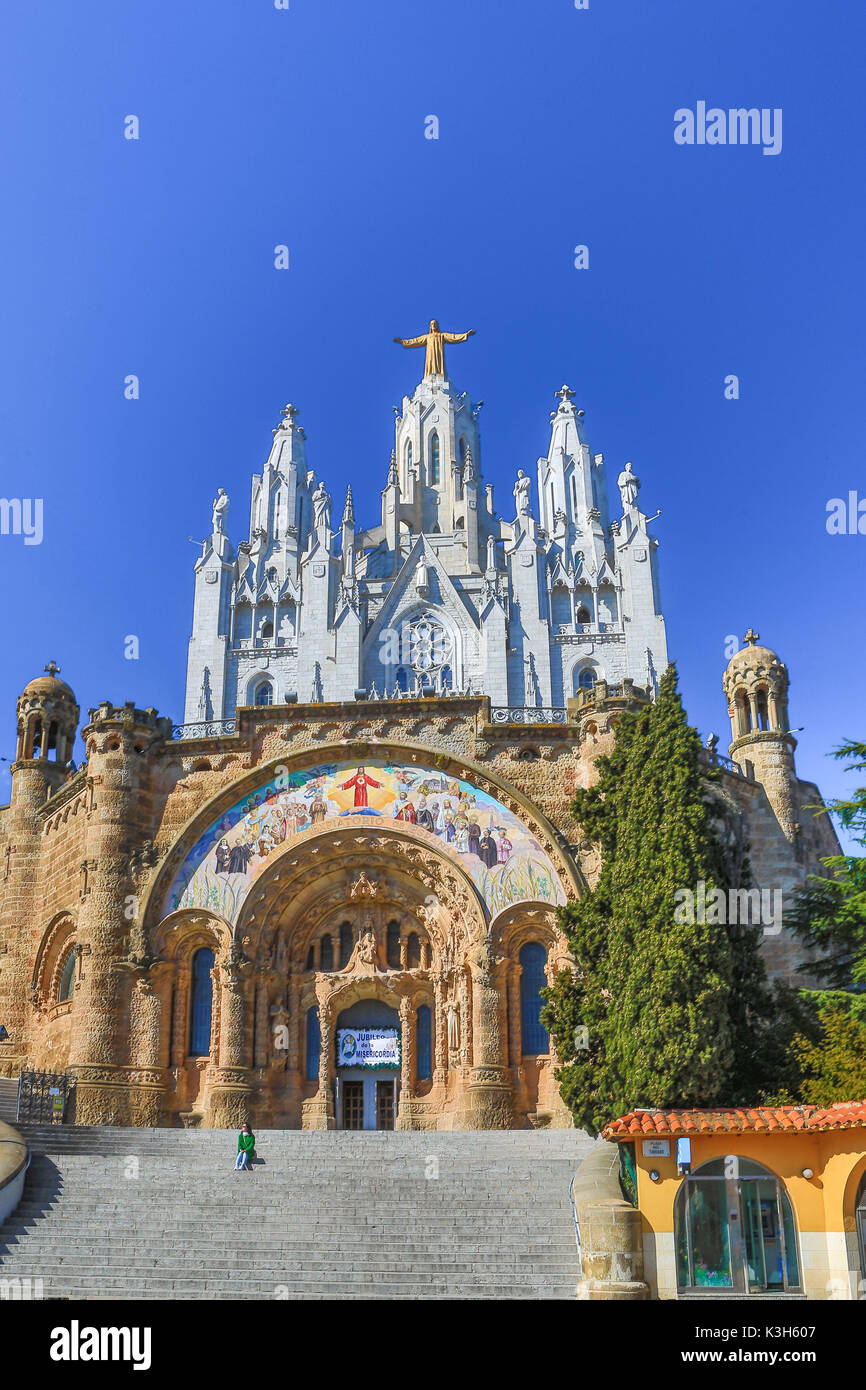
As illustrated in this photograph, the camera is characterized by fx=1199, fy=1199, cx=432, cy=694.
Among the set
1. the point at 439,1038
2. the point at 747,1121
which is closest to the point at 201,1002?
the point at 439,1038

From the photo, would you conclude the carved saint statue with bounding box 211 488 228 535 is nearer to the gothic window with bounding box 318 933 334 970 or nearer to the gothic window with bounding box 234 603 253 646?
the gothic window with bounding box 234 603 253 646

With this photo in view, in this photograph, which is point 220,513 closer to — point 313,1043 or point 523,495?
point 523,495

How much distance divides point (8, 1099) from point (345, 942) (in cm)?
824

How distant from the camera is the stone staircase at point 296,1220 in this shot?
16578mm

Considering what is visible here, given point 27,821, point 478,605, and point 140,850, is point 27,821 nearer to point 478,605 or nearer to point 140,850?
point 140,850

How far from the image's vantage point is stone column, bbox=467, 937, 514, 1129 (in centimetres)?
2581

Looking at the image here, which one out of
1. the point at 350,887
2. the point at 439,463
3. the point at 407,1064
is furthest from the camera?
the point at 439,463

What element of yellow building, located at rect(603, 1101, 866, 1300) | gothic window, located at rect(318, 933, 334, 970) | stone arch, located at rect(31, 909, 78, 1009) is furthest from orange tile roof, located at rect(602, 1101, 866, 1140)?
stone arch, located at rect(31, 909, 78, 1009)

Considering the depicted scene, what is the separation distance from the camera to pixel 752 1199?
55.8 feet

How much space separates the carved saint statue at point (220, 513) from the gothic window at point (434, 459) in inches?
498

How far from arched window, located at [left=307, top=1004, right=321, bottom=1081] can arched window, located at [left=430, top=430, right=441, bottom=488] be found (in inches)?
1821

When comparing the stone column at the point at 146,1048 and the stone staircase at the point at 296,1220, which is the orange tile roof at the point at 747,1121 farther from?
the stone column at the point at 146,1048
